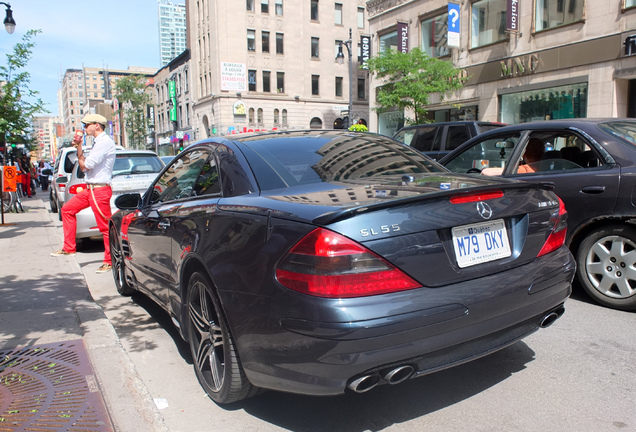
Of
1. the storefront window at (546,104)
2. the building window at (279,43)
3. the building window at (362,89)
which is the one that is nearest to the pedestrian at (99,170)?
the storefront window at (546,104)

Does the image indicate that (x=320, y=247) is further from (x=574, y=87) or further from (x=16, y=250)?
(x=574, y=87)

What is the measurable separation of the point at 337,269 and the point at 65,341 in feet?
9.37

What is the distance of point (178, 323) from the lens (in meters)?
3.56

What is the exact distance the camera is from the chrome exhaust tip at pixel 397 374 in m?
2.30

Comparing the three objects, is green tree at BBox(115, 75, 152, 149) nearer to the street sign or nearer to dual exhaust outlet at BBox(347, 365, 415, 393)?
the street sign

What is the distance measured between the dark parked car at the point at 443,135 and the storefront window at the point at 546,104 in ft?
26.8

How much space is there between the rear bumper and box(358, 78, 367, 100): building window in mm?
52505

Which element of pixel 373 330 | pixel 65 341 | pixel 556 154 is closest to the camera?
pixel 373 330

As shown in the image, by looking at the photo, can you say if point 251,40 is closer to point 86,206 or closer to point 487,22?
point 487,22

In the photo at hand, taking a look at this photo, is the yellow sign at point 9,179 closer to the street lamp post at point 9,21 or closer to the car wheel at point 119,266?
the street lamp post at point 9,21

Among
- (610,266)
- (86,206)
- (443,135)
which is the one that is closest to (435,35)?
(443,135)

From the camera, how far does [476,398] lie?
296cm

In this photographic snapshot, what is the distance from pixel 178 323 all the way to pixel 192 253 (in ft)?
2.27

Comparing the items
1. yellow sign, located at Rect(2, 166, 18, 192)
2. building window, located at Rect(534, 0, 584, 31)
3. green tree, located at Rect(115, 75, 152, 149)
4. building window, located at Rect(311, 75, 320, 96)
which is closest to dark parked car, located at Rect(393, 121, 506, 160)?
building window, located at Rect(534, 0, 584, 31)
